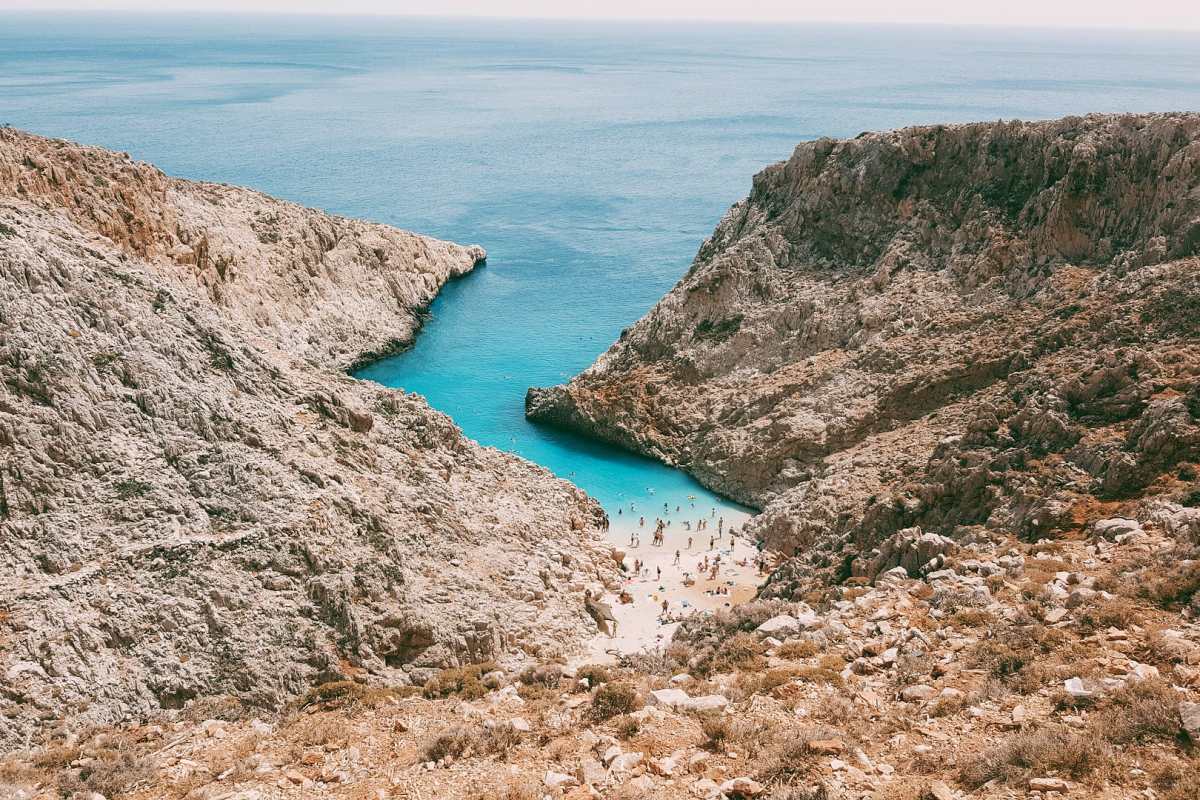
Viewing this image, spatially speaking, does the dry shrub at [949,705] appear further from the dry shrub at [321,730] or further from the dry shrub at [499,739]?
the dry shrub at [321,730]

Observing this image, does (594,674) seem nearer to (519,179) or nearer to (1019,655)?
(1019,655)

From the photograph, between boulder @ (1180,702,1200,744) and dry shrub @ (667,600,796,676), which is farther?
dry shrub @ (667,600,796,676)

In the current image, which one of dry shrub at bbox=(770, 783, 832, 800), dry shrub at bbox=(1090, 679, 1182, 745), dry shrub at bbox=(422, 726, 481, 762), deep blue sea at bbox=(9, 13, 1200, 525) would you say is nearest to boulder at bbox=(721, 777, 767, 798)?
dry shrub at bbox=(770, 783, 832, 800)

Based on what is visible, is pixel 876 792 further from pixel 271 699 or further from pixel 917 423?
pixel 917 423

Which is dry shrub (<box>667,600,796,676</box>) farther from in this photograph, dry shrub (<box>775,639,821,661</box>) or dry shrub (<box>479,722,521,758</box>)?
dry shrub (<box>479,722,521,758</box>)

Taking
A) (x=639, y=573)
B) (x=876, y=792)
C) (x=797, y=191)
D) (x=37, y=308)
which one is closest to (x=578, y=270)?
(x=797, y=191)

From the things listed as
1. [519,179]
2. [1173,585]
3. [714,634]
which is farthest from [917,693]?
[519,179]
